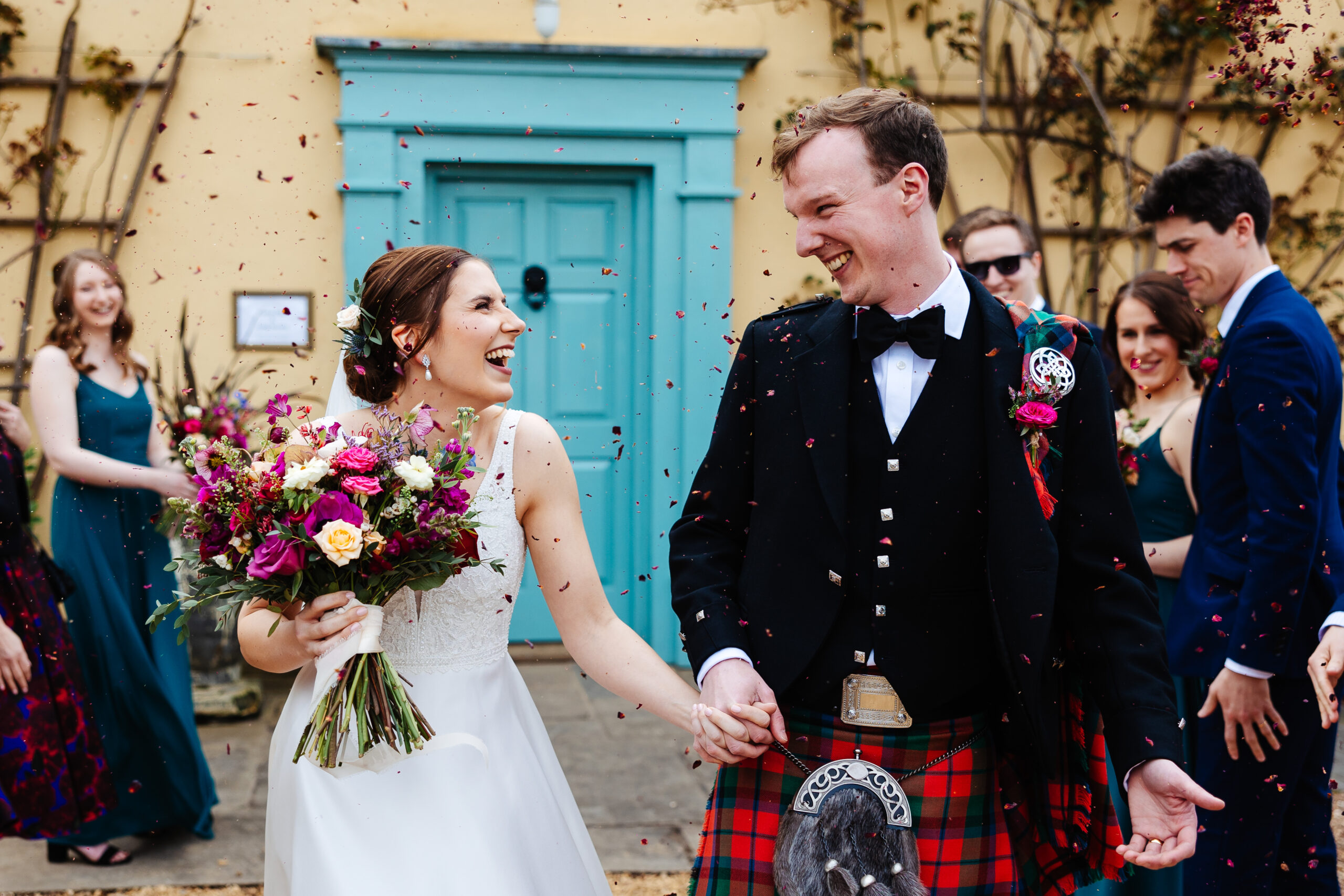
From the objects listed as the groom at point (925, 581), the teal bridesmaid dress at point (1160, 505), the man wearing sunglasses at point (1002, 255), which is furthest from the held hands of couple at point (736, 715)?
the man wearing sunglasses at point (1002, 255)

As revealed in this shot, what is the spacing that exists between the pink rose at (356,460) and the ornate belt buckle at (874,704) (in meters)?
0.90

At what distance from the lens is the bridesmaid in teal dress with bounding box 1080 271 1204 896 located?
3389mm

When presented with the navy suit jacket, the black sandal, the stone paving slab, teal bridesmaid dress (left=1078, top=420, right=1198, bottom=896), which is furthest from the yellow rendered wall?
the navy suit jacket

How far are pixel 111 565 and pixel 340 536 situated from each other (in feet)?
8.71

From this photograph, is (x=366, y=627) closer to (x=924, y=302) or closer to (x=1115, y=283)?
(x=924, y=302)

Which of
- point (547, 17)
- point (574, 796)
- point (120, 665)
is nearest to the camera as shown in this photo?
point (120, 665)

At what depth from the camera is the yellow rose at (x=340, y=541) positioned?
1.86 m

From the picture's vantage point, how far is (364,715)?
6.52 ft

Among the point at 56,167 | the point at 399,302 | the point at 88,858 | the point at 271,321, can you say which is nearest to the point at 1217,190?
the point at 399,302

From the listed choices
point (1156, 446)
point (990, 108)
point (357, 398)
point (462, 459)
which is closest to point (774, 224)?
point (990, 108)

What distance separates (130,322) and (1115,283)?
5.15m

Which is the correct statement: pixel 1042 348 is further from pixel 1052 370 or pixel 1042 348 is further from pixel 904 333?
pixel 904 333

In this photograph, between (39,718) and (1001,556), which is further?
(39,718)

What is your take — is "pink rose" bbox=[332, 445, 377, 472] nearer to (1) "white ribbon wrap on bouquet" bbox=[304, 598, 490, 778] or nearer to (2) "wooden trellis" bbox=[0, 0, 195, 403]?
(1) "white ribbon wrap on bouquet" bbox=[304, 598, 490, 778]
